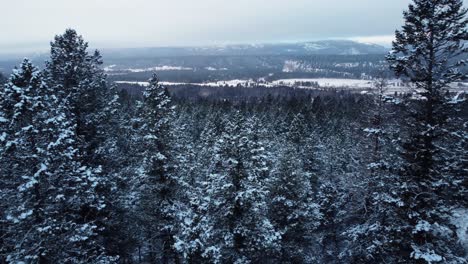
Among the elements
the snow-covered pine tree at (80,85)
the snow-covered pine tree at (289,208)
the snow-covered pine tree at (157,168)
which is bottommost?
the snow-covered pine tree at (289,208)

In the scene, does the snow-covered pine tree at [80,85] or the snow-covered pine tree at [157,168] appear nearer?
the snow-covered pine tree at [80,85]

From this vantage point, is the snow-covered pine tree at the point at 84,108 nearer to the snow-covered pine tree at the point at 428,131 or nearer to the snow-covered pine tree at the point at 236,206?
the snow-covered pine tree at the point at 236,206

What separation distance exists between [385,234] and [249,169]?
22.1 feet

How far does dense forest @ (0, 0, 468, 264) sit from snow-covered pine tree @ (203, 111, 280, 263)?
0.07 metres

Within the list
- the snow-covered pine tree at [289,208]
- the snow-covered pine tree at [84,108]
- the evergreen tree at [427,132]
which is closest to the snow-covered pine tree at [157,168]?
the snow-covered pine tree at [84,108]

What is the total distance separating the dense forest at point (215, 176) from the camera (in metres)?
12.6

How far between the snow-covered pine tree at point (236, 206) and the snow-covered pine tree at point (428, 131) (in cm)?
619

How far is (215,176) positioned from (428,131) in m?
9.78

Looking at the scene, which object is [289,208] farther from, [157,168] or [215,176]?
[157,168]

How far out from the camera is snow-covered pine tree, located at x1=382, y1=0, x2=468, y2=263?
1273 centimetres

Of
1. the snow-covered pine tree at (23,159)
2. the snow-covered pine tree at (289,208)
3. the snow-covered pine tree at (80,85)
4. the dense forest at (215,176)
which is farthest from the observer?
the snow-covered pine tree at (289,208)

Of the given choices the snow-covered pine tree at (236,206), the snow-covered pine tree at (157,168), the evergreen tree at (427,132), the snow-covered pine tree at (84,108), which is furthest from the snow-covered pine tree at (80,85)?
the evergreen tree at (427,132)

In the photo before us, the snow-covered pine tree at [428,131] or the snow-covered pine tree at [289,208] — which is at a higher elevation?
the snow-covered pine tree at [428,131]

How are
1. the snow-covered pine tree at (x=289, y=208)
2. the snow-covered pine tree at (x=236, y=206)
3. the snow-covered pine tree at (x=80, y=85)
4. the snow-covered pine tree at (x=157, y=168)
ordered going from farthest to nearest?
the snow-covered pine tree at (x=289, y=208) < the snow-covered pine tree at (x=157, y=168) < the snow-covered pine tree at (x=80, y=85) < the snow-covered pine tree at (x=236, y=206)
